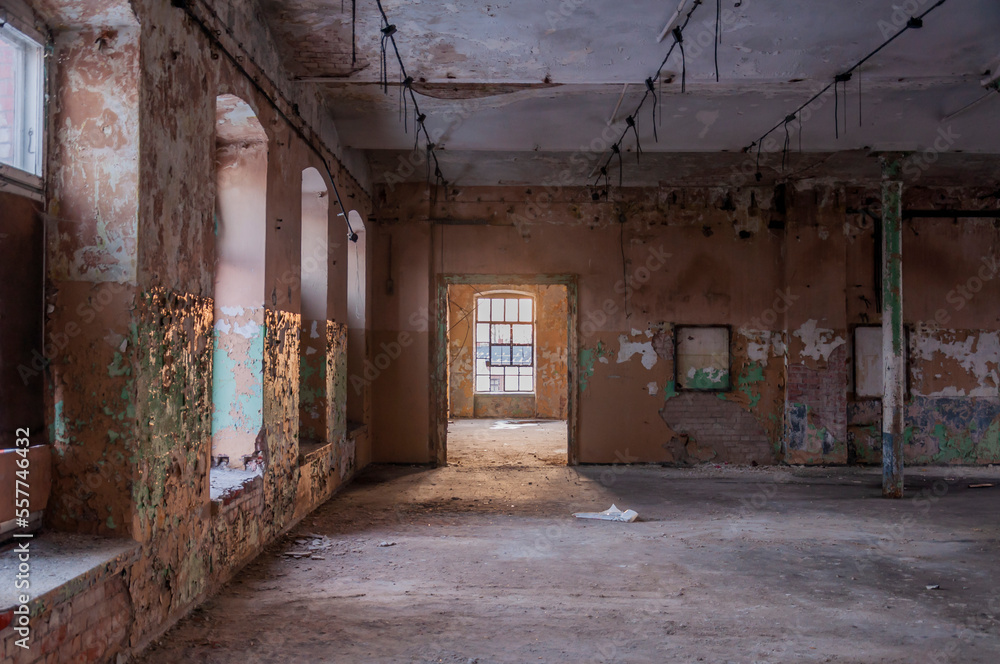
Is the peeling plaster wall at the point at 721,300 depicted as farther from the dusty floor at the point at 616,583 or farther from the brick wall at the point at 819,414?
the dusty floor at the point at 616,583

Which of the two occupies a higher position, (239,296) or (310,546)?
(239,296)

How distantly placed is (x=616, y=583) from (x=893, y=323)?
395 cm

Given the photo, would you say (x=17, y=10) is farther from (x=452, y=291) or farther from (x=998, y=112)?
(x=452, y=291)

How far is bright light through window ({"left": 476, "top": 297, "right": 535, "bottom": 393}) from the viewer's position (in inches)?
513

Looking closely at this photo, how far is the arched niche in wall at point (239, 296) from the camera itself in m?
4.28

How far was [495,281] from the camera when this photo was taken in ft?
26.7

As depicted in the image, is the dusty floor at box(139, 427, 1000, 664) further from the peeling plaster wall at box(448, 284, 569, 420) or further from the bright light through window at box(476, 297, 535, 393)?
the bright light through window at box(476, 297, 535, 393)

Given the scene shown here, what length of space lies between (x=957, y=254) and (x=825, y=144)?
2854mm

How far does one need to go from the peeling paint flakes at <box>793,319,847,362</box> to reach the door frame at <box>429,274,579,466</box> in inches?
106

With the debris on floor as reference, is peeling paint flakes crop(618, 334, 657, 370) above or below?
above

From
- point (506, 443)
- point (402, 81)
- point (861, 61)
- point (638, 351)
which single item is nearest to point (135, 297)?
point (402, 81)

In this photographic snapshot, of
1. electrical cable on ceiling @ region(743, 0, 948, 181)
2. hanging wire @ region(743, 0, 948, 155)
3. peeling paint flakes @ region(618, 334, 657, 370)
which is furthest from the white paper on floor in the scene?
hanging wire @ region(743, 0, 948, 155)

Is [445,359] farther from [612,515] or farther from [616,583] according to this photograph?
[616,583]

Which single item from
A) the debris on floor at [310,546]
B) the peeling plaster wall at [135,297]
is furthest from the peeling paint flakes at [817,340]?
the peeling plaster wall at [135,297]
